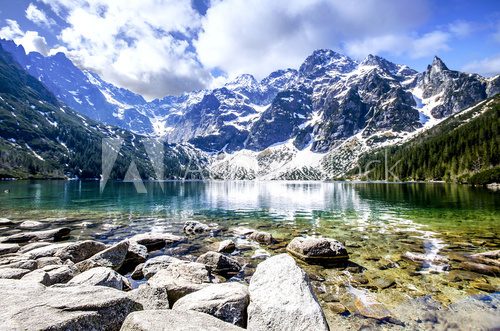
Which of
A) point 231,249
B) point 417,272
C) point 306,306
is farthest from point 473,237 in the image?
point 306,306

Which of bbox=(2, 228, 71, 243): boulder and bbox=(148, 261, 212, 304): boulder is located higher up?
bbox=(148, 261, 212, 304): boulder

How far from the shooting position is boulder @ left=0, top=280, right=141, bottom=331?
24.2 ft

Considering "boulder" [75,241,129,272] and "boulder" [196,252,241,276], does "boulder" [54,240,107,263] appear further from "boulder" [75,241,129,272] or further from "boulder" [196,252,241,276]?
"boulder" [196,252,241,276]

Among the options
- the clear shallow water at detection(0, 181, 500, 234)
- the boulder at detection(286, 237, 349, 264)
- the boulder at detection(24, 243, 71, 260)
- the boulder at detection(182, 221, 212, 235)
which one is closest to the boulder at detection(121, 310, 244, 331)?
the boulder at detection(286, 237, 349, 264)

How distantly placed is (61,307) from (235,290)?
6252mm

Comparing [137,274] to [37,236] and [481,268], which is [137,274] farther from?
[481,268]

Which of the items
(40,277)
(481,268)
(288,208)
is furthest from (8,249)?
(288,208)

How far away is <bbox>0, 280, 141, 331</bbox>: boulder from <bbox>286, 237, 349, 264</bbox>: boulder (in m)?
14.3

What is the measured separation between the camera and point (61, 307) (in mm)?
8188

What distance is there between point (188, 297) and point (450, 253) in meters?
20.5

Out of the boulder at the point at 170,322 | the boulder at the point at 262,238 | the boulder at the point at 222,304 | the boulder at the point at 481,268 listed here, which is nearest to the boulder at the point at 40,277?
the boulder at the point at 222,304

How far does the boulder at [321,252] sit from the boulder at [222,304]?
1050cm

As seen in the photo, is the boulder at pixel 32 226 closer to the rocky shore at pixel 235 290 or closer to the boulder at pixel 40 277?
the rocky shore at pixel 235 290

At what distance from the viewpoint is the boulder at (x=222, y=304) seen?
11088 mm
